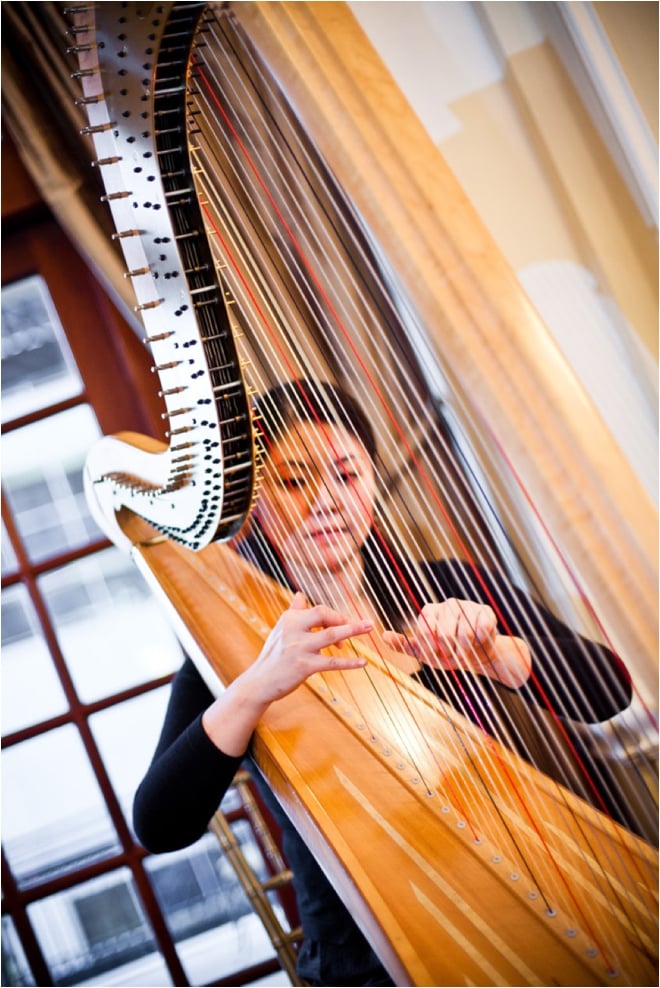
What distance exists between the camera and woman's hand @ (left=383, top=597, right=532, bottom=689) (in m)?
1.27

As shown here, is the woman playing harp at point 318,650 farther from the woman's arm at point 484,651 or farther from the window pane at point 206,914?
the window pane at point 206,914

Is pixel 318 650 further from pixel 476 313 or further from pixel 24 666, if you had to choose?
pixel 24 666

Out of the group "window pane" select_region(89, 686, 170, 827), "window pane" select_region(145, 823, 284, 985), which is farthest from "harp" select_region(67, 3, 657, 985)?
"window pane" select_region(145, 823, 284, 985)

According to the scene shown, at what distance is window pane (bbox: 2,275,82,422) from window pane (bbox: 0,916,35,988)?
1609 millimetres

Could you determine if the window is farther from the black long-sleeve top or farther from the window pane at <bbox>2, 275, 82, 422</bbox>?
the black long-sleeve top

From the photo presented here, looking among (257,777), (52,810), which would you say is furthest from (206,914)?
(257,777)

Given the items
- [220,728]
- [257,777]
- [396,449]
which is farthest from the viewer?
[257,777]

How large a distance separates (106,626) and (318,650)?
5.17ft

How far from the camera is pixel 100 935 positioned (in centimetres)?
254

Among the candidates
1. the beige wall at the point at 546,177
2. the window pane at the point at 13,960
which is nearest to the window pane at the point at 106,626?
the window pane at the point at 13,960

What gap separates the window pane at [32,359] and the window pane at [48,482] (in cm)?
7

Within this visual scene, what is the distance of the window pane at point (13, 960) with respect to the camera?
2477mm

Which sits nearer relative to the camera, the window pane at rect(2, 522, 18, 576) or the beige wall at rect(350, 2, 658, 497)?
the beige wall at rect(350, 2, 658, 497)

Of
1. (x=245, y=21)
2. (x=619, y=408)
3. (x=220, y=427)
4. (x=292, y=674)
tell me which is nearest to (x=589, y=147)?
(x=619, y=408)
